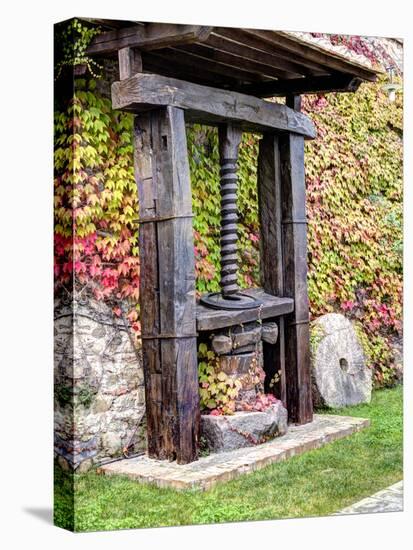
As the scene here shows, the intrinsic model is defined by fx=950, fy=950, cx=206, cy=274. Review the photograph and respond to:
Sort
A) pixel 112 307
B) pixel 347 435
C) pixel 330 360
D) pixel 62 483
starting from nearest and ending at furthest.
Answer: pixel 62 483 → pixel 112 307 → pixel 347 435 → pixel 330 360

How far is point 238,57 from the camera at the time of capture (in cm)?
741

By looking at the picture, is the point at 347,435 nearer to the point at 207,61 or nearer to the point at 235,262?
the point at 235,262

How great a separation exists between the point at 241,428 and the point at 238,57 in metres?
2.87

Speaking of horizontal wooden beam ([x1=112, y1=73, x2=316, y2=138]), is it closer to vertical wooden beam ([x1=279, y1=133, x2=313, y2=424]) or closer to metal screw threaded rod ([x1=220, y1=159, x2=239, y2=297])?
vertical wooden beam ([x1=279, y1=133, x2=313, y2=424])

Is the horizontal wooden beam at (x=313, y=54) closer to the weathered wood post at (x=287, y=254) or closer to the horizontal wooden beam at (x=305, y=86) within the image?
the horizontal wooden beam at (x=305, y=86)

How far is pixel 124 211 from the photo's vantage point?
696 centimetres

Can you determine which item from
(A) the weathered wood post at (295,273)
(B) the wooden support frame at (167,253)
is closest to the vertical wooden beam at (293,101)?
(A) the weathered wood post at (295,273)

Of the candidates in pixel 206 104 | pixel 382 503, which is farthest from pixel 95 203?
pixel 382 503

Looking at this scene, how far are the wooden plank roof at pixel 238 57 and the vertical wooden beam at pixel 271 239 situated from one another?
20.6 inches

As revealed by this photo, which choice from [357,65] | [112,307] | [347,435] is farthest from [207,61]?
[347,435]

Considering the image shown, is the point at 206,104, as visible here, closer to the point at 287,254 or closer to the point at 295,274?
the point at 287,254

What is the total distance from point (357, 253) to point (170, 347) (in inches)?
104

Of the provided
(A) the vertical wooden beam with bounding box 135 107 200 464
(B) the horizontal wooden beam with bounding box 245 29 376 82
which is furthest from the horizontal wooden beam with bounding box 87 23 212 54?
(B) the horizontal wooden beam with bounding box 245 29 376 82

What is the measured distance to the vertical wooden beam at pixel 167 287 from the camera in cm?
670
